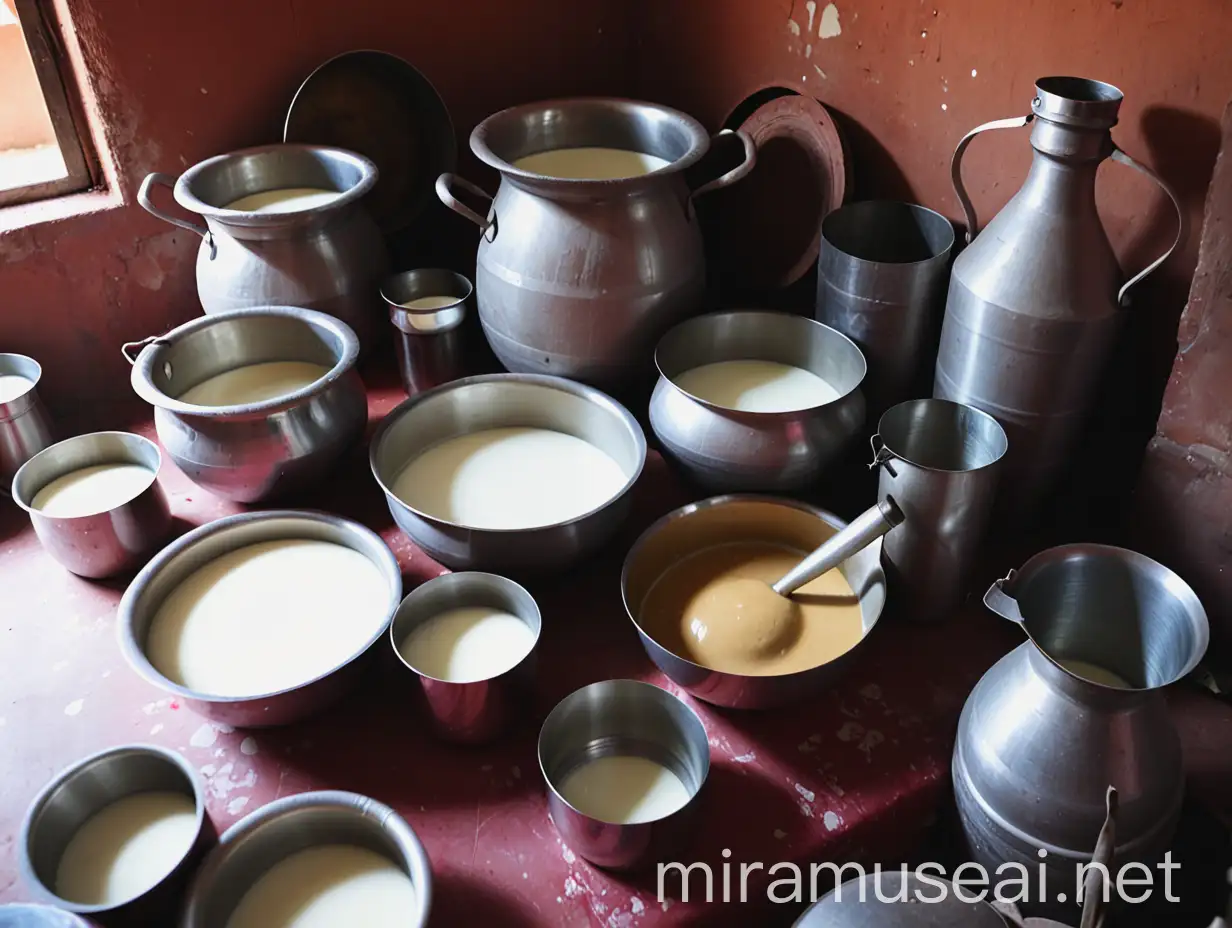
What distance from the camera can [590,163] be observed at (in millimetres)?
1863

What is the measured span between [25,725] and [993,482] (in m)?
1.35

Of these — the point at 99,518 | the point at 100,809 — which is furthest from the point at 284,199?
the point at 100,809

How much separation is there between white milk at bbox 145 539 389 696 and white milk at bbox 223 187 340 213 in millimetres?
717

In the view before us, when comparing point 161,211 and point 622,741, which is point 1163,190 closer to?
point 622,741

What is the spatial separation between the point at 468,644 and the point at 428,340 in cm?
70

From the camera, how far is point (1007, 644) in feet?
4.70

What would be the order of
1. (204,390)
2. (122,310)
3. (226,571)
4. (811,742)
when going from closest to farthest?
(811,742), (226,571), (204,390), (122,310)

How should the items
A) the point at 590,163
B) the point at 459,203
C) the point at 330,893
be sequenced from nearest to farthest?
the point at 330,893 < the point at 459,203 < the point at 590,163

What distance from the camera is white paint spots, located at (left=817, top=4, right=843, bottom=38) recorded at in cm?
175

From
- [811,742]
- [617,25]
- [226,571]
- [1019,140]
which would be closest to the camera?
[811,742]

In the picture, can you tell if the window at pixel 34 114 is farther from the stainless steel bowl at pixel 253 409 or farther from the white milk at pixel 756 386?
the white milk at pixel 756 386

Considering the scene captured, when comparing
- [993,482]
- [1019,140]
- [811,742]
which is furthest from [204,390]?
[1019,140]

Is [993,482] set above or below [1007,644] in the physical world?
above

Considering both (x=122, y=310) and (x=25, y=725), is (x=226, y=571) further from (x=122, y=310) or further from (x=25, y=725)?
(x=122, y=310)
